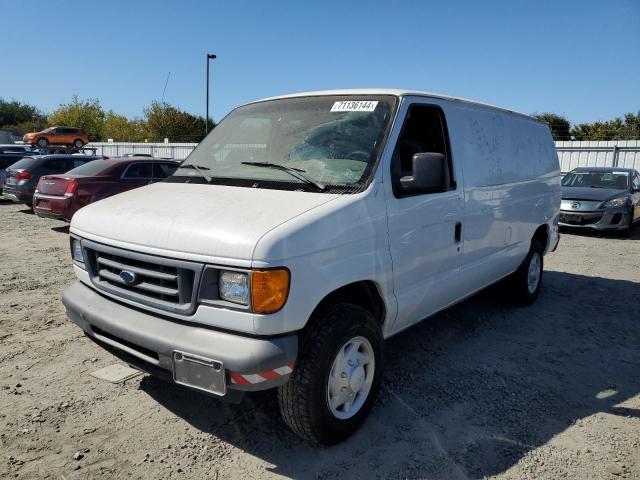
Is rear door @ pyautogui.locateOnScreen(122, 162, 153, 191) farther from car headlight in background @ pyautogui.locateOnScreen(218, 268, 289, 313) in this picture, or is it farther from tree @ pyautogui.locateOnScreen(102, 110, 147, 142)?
tree @ pyautogui.locateOnScreen(102, 110, 147, 142)

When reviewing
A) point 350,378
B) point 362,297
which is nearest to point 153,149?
point 362,297

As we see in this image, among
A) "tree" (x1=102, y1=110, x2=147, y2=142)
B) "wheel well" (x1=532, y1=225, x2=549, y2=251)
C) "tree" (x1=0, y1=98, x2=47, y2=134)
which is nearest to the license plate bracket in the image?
"wheel well" (x1=532, y1=225, x2=549, y2=251)

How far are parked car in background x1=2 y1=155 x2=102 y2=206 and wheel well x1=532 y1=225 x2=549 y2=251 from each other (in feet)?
39.6

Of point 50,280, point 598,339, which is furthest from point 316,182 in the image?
point 50,280

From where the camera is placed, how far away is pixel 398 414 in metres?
3.39

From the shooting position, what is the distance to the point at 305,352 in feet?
8.84

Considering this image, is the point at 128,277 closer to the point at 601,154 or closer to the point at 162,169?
the point at 162,169

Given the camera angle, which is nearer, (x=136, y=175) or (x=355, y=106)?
(x=355, y=106)

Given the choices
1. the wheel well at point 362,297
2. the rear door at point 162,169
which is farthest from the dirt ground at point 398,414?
the rear door at point 162,169

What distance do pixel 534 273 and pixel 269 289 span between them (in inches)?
181

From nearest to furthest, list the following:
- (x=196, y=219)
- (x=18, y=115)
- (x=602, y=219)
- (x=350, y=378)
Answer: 1. (x=196, y=219)
2. (x=350, y=378)
3. (x=602, y=219)
4. (x=18, y=115)

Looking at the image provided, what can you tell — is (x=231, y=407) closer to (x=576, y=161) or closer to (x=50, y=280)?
(x=50, y=280)

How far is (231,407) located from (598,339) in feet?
12.3

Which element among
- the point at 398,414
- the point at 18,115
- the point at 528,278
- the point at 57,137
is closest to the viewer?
the point at 398,414
